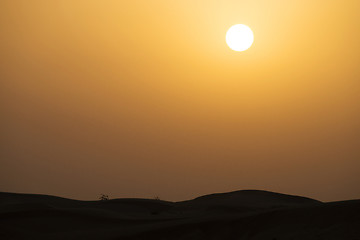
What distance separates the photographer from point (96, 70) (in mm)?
20891

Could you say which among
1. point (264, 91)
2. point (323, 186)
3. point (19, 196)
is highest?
point (264, 91)

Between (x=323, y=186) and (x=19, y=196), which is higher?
(x=323, y=186)

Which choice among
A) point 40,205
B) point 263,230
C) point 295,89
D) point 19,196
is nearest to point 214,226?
point 263,230

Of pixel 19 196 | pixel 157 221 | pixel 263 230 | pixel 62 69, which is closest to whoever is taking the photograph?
pixel 263 230

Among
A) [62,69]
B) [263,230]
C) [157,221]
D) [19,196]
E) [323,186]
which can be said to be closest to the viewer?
[263,230]

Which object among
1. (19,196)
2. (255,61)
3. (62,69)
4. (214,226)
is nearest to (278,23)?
(255,61)

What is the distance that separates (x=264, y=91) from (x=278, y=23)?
305cm

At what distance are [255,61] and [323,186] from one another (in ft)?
20.1

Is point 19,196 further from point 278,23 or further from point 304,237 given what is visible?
point 278,23

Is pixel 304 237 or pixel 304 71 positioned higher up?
pixel 304 71

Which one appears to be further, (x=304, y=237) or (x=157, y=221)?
(x=157, y=221)

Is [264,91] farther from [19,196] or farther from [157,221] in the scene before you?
[157,221]

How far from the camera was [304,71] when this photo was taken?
20.3 m

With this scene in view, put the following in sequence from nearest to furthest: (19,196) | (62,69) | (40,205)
A: (40,205), (19,196), (62,69)
